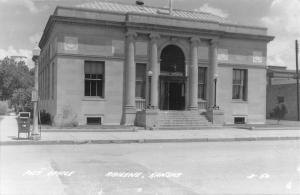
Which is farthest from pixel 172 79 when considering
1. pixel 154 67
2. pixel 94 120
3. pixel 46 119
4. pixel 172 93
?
pixel 46 119

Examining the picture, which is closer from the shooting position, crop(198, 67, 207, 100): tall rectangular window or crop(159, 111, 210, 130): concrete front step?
crop(159, 111, 210, 130): concrete front step

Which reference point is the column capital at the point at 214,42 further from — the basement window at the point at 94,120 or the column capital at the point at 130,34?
the basement window at the point at 94,120

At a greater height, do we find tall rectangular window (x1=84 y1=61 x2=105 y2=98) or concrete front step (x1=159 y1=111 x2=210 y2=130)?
tall rectangular window (x1=84 y1=61 x2=105 y2=98)

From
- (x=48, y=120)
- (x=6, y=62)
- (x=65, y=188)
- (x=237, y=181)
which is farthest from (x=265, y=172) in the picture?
(x=6, y=62)

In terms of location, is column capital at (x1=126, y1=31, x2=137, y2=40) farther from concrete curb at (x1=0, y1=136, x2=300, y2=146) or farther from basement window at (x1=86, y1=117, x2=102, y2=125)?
concrete curb at (x1=0, y1=136, x2=300, y2=146)

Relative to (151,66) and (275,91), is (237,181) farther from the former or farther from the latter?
(275,91)

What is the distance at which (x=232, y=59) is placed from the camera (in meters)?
32.8

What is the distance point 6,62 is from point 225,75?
65100 millimetres

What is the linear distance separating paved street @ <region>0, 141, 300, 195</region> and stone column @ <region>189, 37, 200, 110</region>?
15.8m

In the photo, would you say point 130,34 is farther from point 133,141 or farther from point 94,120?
point 133,141

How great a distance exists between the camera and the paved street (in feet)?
27.2

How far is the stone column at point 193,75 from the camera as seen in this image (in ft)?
101

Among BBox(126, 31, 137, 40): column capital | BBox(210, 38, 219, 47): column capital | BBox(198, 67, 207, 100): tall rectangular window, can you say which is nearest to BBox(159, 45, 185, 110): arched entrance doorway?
BBox(198, 67, 207, 100): tall rectangular window

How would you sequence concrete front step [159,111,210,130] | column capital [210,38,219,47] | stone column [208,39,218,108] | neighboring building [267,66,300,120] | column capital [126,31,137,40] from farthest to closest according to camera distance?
neighboring building [267,66,300,120], stone column [208,39,218,108], column capital [210,38,219,47], column capital [126,31,137,40], concrete front step [159,111,210,130]
